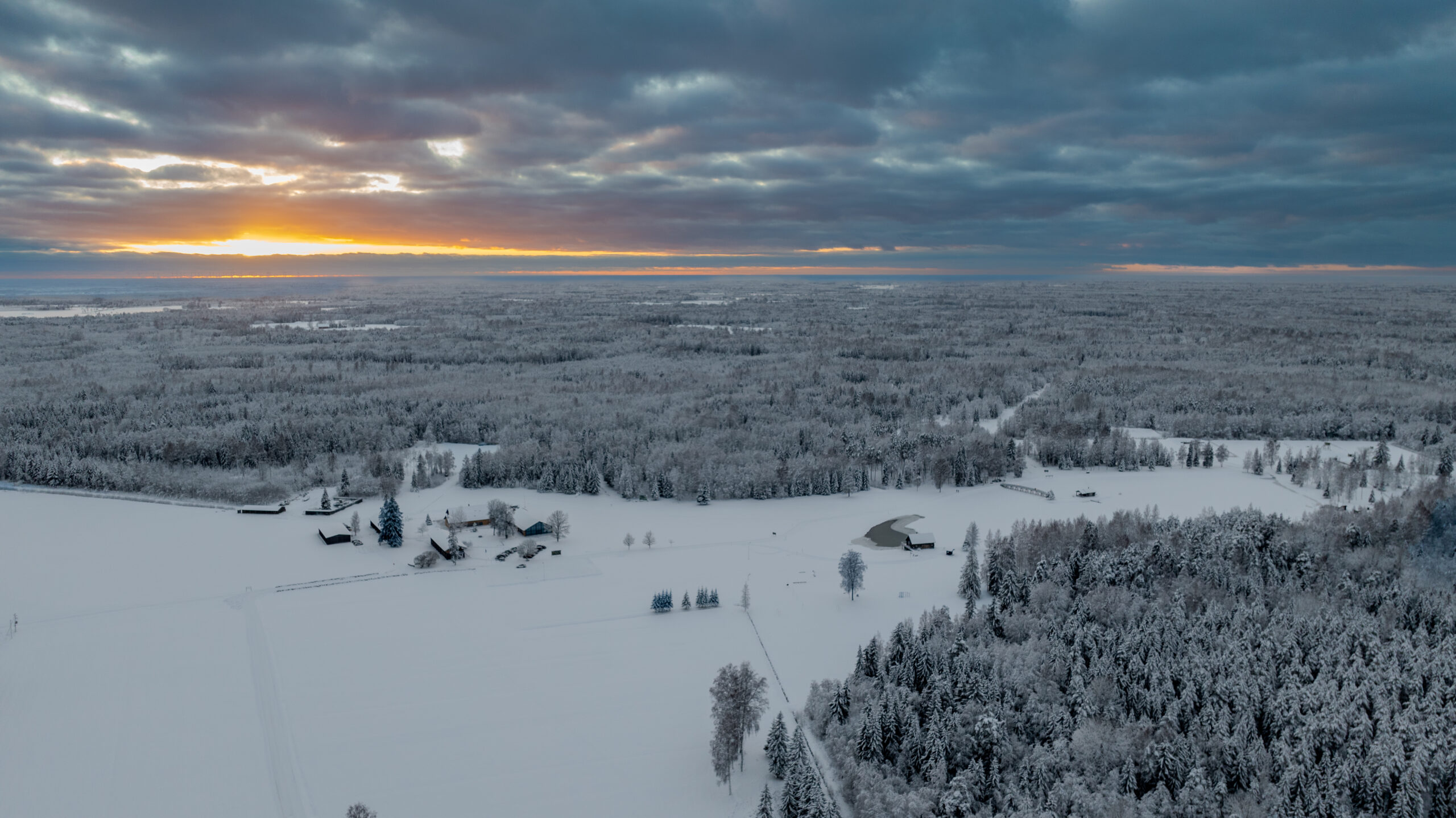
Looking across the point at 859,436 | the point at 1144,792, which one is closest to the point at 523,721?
the point at 1144,792

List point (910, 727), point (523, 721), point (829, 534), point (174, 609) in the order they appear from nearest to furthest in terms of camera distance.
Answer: point (910, 727), point (523, 721), point (174, 609), point (829, 534)

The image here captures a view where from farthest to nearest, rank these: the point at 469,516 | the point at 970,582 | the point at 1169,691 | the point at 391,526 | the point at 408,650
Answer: the point at 469,516
the point at 391,526
the point at 970,582
the point at 408,650
the point at 1169,691

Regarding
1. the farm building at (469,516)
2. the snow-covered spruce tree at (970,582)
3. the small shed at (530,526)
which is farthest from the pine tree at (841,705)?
the farm building at (469,516)

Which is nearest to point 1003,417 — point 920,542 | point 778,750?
point 920,542

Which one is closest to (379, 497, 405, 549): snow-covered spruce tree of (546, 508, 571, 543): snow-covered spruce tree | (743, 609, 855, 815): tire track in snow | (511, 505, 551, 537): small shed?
(511, 505, 551, 537): small shed

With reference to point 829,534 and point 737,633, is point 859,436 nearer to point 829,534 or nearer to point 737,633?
point 829,534

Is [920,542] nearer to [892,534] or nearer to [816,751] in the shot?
[892,534]
